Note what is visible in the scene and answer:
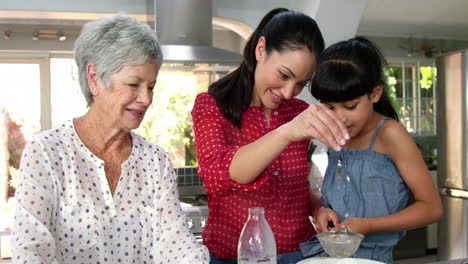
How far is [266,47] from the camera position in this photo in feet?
5.58

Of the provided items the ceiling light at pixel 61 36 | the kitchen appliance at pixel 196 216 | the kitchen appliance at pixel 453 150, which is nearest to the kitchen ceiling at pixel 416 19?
the kitchen appliance at pixel 453 150

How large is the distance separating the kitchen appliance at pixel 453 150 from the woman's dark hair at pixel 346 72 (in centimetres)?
341

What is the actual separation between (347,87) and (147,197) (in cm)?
66

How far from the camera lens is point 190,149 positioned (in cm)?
778

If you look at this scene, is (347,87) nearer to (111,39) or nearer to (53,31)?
(111,39)

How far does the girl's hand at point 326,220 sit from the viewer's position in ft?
5.49

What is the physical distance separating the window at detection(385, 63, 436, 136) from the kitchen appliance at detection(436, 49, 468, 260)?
3.93 meters

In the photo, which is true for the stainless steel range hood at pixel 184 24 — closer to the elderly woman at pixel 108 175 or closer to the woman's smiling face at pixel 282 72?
the woman's smiling face at pixel 282 72

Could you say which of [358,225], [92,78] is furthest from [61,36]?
[358,225]

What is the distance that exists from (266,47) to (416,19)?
7486mm

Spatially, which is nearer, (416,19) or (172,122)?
(172,122)

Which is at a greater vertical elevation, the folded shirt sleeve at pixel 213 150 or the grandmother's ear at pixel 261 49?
the grandmother's ear at pixel 261 49

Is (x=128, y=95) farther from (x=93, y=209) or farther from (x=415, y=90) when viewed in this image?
(x=415, y=90)

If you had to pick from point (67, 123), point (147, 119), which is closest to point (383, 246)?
point (67, 123)
